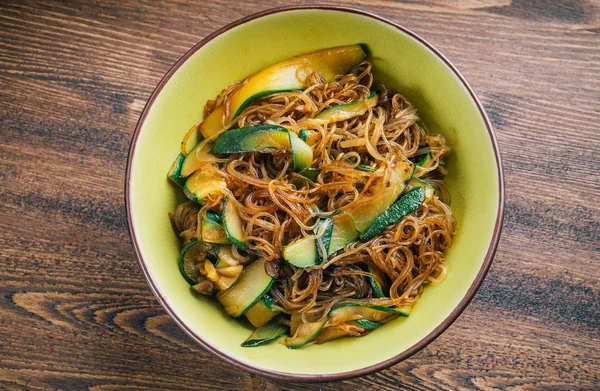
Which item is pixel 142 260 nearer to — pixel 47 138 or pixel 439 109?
pixel 47 138

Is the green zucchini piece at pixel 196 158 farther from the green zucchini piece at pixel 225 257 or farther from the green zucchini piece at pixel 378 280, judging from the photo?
the green zucchini piece at pixel 378 280

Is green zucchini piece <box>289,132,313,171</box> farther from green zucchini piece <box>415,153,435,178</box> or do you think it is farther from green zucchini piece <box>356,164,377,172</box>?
green zucchini piece <box>415,153,435,178</box>

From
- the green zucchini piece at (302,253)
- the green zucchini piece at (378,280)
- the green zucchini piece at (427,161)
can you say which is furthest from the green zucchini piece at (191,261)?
the green zucchini piece at (427,161)

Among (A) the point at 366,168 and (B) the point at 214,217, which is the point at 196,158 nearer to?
(B) the point at 214,217

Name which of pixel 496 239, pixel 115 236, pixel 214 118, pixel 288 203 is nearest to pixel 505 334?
pixel 496 239

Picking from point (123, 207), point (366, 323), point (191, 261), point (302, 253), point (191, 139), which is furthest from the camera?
point (123, 207)

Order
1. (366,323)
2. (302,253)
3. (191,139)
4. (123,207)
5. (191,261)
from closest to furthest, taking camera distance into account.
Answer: (302,253) → (366,323) → (191,261) → (191,139) → (123,207)

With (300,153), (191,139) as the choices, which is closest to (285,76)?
(300,153)
